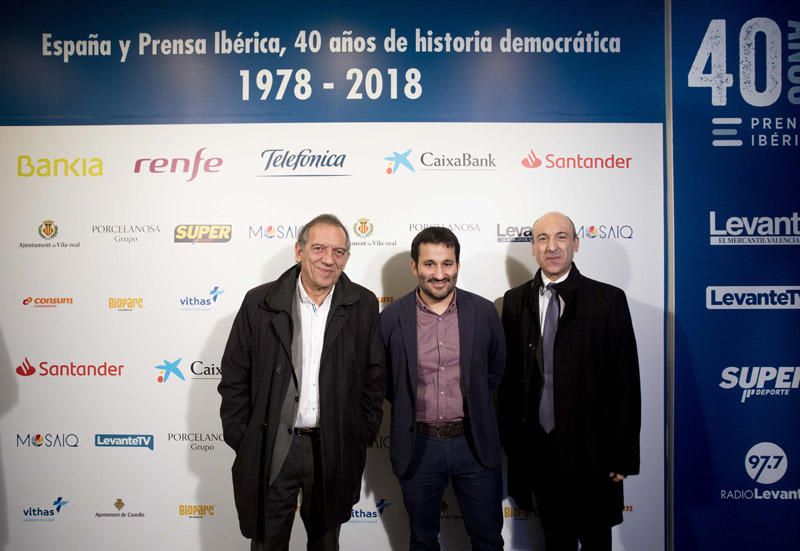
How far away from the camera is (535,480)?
211 centimetres

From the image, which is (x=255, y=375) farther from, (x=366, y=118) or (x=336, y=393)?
(x=366, y=118)

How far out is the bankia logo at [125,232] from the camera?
259 cm

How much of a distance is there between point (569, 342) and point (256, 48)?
233 centimetres

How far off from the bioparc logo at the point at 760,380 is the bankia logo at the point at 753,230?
0.72 meters

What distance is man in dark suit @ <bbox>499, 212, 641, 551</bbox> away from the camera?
6.55 ft

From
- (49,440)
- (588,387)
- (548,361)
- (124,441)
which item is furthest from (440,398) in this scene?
(49,440)

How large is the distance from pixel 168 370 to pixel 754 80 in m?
3.74

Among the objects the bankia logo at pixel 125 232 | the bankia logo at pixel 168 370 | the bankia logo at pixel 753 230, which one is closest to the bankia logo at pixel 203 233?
the bankia logo at pixel 125 232

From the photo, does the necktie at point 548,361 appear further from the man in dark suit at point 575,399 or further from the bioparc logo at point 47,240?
the bioparc logo at point 47,240

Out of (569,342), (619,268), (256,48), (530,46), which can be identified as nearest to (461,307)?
(569,342)

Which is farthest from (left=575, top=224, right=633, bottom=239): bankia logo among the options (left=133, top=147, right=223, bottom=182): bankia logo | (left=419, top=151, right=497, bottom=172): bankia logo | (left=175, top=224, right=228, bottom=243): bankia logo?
(left=133, top=147, right=223, bottom=182): bankia logo

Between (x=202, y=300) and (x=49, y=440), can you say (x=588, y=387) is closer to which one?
(x=202, y=300)

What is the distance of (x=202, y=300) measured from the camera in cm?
258

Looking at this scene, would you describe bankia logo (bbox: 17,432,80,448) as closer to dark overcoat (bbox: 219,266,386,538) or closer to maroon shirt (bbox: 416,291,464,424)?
dark overcoat (bbox: 219,266,386,538)
